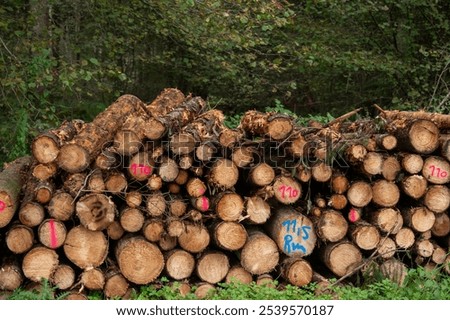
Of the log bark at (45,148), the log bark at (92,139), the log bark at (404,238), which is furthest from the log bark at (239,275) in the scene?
the log bark at (45,148)

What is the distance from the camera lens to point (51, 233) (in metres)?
5.01

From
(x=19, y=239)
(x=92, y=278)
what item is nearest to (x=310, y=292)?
(x=92, y=278)

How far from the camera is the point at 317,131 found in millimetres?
5652

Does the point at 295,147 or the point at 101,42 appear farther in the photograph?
the point at 101,42

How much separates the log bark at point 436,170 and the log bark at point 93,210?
2.96 metres

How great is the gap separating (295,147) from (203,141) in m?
0.84

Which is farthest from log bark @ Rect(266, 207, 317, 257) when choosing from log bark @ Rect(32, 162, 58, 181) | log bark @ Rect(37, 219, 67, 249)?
log bark @ Rect(32, 162, 58, 181)

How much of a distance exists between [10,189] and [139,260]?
1.32 metres

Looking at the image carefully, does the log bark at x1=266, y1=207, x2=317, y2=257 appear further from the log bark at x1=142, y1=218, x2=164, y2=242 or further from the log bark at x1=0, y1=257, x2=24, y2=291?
the log bark at x1=0, y1=257, x2=24, y2=291

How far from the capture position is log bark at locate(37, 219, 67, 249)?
5000 millimetres

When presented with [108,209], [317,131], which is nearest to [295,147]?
[317,131]

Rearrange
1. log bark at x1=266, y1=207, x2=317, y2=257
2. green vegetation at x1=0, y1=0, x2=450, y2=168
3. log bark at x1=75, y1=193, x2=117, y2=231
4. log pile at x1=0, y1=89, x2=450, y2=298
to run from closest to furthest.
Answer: log bark at x1=75, y1=193, x2=117, y2=231, log pile at x1=0, y1=89, x2=450, y2=298, log bark at x1=266, y1=207, x2=317, y2=257, green vegetation at x1=0, y1=0, x2=450, y2=168

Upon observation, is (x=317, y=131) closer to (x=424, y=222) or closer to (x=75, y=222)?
(x=424, y=222)

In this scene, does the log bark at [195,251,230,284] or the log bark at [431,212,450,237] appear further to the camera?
the log bark at [431,212,450,237]
